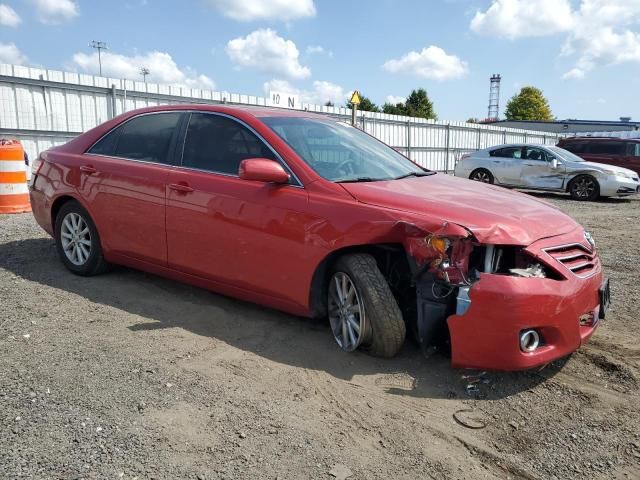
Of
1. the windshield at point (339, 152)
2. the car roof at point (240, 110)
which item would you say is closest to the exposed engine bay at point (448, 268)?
the windshield at point (339, 152)

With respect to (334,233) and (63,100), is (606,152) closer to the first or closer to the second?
(63,100)

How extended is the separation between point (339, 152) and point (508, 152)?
12758 mm

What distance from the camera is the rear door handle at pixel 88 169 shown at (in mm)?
4880

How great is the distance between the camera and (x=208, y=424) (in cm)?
272

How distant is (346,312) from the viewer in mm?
3557

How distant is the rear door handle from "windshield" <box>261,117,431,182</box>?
5.96ft

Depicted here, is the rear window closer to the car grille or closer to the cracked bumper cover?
the car grille

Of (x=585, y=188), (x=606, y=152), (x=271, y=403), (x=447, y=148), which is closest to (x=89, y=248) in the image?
(x=271, y=403)

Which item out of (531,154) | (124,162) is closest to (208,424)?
(124,162)

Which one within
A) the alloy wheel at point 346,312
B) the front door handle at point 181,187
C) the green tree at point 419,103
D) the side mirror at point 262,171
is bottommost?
the alloy wheel at point 346,312

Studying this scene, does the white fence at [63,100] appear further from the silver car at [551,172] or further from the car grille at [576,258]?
the car grille at [576,258]

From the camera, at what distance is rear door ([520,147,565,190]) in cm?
1462

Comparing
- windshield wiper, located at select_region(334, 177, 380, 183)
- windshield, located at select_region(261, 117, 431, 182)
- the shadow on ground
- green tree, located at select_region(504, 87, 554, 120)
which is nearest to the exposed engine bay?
the shadow on ground

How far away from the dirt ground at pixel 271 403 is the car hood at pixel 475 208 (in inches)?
35.1
